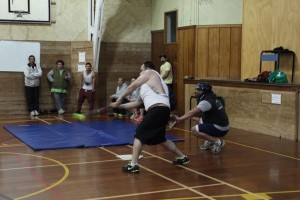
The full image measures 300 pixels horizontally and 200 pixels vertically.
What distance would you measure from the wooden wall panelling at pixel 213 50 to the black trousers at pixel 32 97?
16.7 feet

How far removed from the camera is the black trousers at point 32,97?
1369cm

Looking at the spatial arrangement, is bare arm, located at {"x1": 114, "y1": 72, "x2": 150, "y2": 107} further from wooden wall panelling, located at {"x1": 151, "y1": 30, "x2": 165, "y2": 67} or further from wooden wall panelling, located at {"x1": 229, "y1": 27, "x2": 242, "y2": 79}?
wooden wall panelling, located at {"x1": 151, "y1": 30, "x2": 165, "y2": 67}

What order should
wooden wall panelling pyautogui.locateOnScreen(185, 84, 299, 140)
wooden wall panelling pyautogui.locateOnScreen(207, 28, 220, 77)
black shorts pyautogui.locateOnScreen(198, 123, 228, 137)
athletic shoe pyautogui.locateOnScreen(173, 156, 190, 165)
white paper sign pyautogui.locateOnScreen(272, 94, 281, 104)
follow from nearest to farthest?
athletic shoe pyautogui.locateOnScreen(173, 156, 190, 165), black shorts pyautogui.locateOnScreen(198, 123, 228, 137), wooden wall panelling pyautogui.locateOnScreen(185, 84, 299, 140), white paper sign pyautogui.locateOnScreen(272, 94, 281, 104), wooden wall panelling pyautogui.locateOnScreen(207, 28, 220, 77)

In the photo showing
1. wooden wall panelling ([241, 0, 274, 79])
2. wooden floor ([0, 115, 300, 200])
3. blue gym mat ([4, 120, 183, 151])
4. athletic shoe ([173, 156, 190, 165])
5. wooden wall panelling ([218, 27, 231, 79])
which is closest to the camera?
wooden floor ([0, 115, 300, 200])

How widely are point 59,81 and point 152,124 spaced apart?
26.9 ft

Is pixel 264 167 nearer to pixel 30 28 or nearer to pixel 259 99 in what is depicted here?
pixel 259 99

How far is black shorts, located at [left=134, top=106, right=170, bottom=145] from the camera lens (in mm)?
6238

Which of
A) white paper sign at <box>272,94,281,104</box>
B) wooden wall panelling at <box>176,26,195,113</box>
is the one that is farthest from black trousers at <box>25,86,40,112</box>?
white paper sign at <box>272,94,281,104</box>

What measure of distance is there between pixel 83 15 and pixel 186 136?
668 centimetres

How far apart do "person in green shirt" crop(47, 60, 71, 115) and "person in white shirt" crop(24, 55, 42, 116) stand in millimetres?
428

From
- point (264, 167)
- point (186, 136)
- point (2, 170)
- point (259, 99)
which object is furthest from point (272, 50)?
point (2, 170)

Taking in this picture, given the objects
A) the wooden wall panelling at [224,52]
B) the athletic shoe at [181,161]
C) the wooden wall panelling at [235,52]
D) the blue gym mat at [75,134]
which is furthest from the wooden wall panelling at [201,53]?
the athletic shoe at [181,161]

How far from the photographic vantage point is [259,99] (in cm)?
1009

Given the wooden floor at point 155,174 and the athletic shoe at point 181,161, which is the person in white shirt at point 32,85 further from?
the athletic shoe at point 181,161
